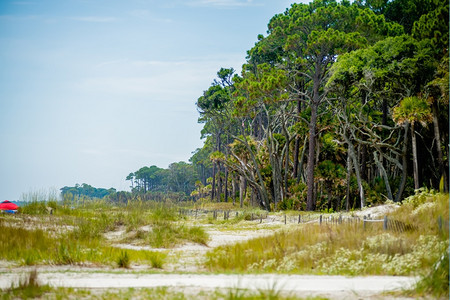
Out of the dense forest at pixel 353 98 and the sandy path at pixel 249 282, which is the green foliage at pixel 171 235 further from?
the dense forest at pixel 353 98

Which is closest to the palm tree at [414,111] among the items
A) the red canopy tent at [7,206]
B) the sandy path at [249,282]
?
the sandy path at [249,282]

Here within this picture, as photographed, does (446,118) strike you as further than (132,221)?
Yes

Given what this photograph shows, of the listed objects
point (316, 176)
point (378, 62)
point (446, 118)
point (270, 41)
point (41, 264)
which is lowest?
point (41, 264)

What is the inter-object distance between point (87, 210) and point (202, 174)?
76.6 metres

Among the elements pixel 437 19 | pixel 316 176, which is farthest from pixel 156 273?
pixel 316 176

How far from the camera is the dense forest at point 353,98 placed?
24.4 m

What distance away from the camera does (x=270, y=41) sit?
126 feet

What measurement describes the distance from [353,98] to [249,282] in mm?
27856

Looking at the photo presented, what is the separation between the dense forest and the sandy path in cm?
1510

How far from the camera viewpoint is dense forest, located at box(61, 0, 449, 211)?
24.4 m

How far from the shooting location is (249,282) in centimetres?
684

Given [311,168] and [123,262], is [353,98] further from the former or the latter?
[123,262]

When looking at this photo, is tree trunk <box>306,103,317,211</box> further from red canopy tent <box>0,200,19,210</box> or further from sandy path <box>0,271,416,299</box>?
sandy path <box>0,271,416,299</box>

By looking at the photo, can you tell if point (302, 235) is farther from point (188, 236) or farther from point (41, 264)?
point (41, 264)
